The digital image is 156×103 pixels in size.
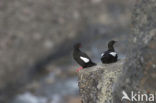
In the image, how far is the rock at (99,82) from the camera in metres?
6.93

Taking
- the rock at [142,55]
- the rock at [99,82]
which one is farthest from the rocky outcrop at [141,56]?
the rock at [99,82]

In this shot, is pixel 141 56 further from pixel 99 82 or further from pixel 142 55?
pixel 99 82

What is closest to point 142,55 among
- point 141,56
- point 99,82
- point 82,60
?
point 141,56

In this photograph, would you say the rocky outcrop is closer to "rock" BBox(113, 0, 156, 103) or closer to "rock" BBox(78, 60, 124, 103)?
"rock" BBox(113, 0, 156, 103)

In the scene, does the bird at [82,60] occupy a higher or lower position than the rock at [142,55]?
higher

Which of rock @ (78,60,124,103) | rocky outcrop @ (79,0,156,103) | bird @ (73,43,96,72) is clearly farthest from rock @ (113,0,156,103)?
bird @ (73,43,96,72)

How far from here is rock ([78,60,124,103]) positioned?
693 cm

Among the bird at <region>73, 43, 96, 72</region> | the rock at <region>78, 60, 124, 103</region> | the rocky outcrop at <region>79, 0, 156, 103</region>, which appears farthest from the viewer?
the bird at <region>73, 43, 96, 72</region>

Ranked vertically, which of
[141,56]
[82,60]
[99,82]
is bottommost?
[141,56]

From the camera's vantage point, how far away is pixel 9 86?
25203mm

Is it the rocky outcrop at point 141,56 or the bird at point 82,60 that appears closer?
the rocky outcrop at point 141,56

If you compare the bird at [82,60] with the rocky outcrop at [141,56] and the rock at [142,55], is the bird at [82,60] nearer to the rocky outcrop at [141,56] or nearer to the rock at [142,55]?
the rocky outcrop at [141,56]

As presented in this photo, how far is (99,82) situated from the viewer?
285 inches

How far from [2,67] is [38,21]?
5837 millimetres
